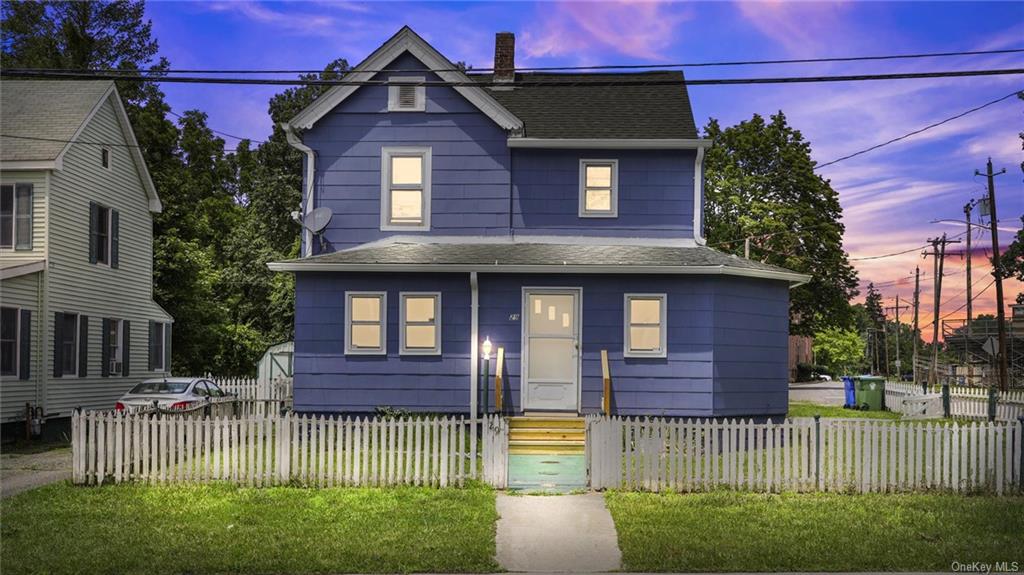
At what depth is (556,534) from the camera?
11.2 metres

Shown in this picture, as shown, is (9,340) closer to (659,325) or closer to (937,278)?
(659,325)

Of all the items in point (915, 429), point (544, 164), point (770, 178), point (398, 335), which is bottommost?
point (915, 429)

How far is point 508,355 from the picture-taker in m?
19.5

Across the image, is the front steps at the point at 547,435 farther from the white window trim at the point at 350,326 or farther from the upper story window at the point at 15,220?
the upper story window at the point at 15,220

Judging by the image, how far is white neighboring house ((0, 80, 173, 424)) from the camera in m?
21.8

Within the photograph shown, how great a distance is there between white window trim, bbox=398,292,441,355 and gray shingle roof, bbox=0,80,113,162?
31.6 feet

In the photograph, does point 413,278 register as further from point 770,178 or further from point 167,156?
point 770,178

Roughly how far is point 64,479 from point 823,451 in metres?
11.7

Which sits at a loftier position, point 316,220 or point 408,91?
point 408,91

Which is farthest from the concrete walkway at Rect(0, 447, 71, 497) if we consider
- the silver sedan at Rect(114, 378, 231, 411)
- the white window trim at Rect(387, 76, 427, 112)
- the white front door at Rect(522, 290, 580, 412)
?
the white window trim at Rect(387, 76, 427, 112)

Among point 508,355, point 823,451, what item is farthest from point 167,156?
point 823,451

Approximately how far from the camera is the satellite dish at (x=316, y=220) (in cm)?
2030

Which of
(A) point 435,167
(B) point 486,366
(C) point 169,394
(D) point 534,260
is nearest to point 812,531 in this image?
(D) point 534,260

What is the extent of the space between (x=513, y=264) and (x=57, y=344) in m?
11.9
